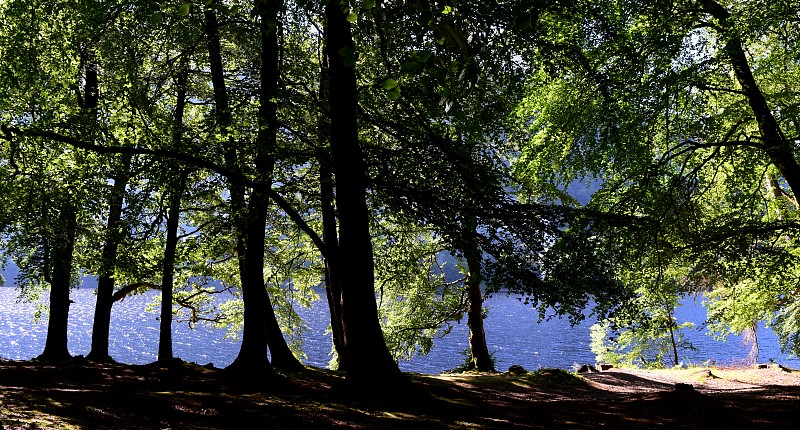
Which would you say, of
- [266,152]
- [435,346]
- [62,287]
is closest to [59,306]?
[62,287]

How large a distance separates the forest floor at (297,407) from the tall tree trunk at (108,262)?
274cm

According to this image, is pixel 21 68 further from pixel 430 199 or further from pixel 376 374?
pixel 376 374

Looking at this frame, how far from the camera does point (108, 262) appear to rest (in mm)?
13719

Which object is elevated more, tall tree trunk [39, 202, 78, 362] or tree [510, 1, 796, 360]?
tree [510, 1, 796, 360]

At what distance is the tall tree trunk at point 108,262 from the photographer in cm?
1063

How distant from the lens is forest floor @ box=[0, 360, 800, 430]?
21.7 feet

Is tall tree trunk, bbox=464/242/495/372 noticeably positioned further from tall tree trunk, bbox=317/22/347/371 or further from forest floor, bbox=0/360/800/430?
tall tree trunk, bbox=317/22/347/371

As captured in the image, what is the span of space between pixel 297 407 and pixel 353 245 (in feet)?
8.05

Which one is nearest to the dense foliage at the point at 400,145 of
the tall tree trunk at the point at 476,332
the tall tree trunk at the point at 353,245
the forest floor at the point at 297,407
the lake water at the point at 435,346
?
the tall tree trunk at the point at 353,245

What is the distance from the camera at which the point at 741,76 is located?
11.9 meters

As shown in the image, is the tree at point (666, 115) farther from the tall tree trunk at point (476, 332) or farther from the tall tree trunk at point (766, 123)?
the tall tree trunk at point (476, 332)

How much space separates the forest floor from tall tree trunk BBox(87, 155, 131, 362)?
2738 millimetres

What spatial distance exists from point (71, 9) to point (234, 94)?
4.29 m

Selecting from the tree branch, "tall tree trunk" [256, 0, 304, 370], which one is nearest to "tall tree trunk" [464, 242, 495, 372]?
"tall tree trunk" [256, 0, 304, 370]
